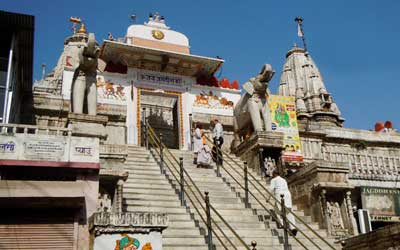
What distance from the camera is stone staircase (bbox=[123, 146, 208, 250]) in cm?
861

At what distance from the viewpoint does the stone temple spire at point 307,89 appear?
111 ft

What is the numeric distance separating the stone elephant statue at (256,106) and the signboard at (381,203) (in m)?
4.66

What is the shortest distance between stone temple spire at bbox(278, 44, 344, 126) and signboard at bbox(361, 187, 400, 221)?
15.0m

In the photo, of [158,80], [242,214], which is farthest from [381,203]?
[158,80]

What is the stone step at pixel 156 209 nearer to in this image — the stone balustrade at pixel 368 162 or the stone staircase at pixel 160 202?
the stone staircase at pixel 160 202

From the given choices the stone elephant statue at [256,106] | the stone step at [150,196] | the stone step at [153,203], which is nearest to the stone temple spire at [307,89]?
the stone elephant statue at [256,106]

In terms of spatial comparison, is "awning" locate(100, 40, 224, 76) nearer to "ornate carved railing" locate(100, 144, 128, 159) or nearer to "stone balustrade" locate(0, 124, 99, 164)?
"ornate carved railing" locate(100, 144, 128, 159)

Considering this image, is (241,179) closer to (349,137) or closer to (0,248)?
(0,248)

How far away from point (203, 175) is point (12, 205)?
18.4 ft

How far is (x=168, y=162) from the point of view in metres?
13.4

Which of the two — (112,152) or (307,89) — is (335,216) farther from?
(307,89)

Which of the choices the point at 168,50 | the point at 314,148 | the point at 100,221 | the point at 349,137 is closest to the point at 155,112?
the point at 168,50

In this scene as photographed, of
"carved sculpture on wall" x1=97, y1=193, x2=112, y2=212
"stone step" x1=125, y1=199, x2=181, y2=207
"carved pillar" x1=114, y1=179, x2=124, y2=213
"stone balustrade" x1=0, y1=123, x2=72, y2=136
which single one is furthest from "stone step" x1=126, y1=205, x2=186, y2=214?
"stone balustrade" x1=0, y1=123, x2=72, y2=136

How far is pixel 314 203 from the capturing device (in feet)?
38.4
